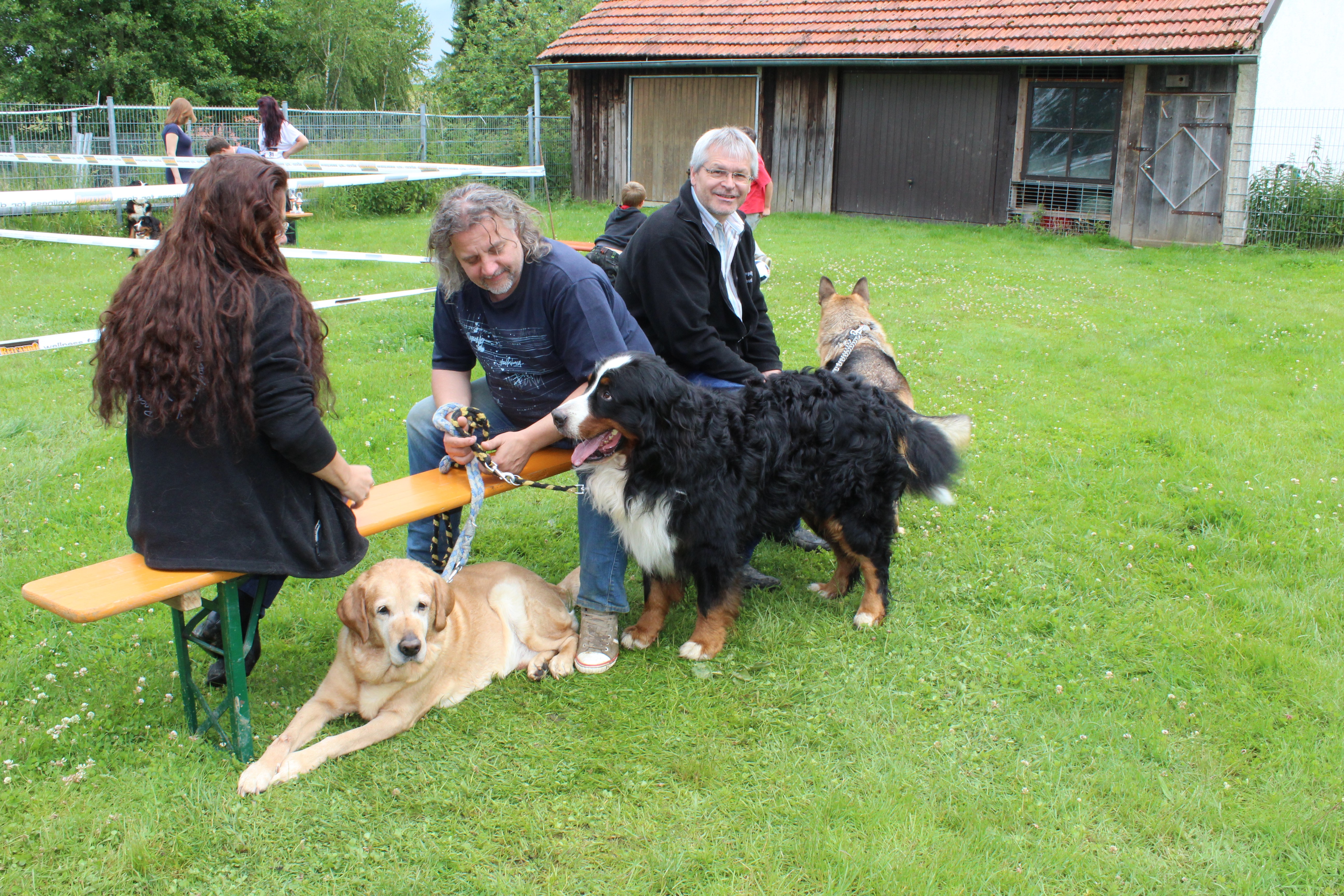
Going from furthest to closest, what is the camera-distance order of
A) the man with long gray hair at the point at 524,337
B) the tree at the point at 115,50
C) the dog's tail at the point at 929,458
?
1. the tree at the point at 115,50
2. the dog's tail at the point at 929,458
3. the man with long gray hair at the point at 524,337

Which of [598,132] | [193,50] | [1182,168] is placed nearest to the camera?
[1182,168]

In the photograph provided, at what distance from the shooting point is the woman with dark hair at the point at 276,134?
13.6 meters

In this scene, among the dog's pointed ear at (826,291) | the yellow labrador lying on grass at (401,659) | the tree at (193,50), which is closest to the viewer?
the yellow labrador lying on grass at (401,659)

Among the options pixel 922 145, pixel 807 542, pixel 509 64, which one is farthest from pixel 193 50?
pixel 807 542

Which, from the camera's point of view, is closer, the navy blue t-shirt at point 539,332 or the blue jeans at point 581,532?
the navy blue t-shirt at point 539,332

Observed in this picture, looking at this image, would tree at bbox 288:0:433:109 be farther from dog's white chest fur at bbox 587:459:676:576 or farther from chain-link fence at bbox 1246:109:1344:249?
dog's white chest fur at bbox 587:459:676:576

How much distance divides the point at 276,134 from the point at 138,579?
12685 mm

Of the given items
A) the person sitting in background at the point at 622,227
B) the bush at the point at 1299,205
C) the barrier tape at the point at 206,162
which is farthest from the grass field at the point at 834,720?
the bush at the point at 1299,205

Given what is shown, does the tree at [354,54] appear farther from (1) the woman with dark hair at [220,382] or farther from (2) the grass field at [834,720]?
Answer: (1) the woman with dark hair at [220,382]

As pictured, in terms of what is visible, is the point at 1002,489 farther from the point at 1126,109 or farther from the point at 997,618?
the point at 1126,109

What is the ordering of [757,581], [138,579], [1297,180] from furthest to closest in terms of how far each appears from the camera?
[1297,180] → [757,581] → [138,579]

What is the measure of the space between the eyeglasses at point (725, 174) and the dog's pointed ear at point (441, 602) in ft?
6.68

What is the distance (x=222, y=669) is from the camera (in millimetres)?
3441

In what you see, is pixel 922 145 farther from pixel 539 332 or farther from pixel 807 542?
pixel 539 332
